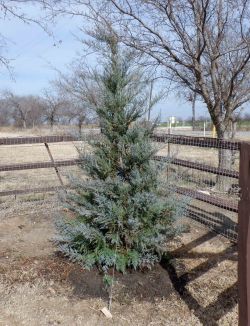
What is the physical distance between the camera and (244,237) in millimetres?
2711

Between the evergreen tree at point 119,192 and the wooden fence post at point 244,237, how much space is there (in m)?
1.46

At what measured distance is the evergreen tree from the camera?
13.6ft

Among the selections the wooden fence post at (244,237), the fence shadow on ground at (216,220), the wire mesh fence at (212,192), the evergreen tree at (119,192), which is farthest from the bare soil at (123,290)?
the wooden fence post at (244,237)

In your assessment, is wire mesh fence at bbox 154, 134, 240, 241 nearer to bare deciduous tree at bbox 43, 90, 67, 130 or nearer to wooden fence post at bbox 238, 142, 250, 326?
wooden fence post at bbox 238, 142, 250, 326

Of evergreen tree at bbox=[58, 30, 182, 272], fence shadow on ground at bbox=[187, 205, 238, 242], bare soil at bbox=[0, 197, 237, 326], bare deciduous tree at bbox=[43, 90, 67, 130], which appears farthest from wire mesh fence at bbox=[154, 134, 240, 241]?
bare deciduous tree at bbox=[43, 90, 67, 130]

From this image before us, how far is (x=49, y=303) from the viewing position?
3.75 metres

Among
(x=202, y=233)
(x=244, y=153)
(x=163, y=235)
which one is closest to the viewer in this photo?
(x=244, y=153)

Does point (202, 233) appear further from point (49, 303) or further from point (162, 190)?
point (49, 303)

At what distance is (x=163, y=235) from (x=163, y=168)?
680 mm

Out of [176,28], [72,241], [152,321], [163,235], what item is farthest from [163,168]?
[176,28]

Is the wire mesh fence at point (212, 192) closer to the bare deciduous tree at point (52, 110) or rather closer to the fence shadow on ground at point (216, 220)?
the fence shadow on ground at point (216, 220)

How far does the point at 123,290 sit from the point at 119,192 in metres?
0.92

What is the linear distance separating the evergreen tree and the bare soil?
0.22 meters

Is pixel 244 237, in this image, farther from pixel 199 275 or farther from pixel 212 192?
pixel 212 192
